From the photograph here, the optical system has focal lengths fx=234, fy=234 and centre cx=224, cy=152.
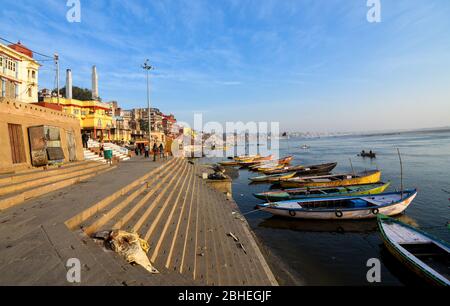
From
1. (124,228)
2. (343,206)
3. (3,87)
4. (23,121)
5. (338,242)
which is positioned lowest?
(338,242)

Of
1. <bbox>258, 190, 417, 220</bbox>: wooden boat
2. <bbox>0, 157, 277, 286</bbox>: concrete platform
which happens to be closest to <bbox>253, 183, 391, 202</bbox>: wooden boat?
<bbox>258, 190, 417, 220</bbox>: wooden boat

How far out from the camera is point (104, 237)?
4930mm

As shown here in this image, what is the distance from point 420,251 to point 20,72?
3195cm

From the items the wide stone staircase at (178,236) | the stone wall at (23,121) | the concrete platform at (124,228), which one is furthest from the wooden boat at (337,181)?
the stone wall at (23,121)

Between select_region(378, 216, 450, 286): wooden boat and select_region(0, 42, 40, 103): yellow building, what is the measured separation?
25974mm

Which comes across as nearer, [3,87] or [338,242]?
[338,242]

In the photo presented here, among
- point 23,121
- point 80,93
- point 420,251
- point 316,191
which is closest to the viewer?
point 420,251

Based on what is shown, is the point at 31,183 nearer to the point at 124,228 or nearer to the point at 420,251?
the point at 124,228

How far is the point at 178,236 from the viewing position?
24.6 ft

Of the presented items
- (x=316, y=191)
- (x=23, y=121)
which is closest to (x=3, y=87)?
(x=23, y=121)

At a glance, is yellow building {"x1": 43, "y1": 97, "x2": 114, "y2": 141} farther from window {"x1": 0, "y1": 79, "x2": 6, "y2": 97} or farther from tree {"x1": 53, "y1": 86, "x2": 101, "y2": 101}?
tree {"x1": 53, "y1": 86, "x2": 101, "y2": 101}

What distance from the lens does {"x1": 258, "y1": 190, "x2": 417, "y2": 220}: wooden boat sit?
1516cm
